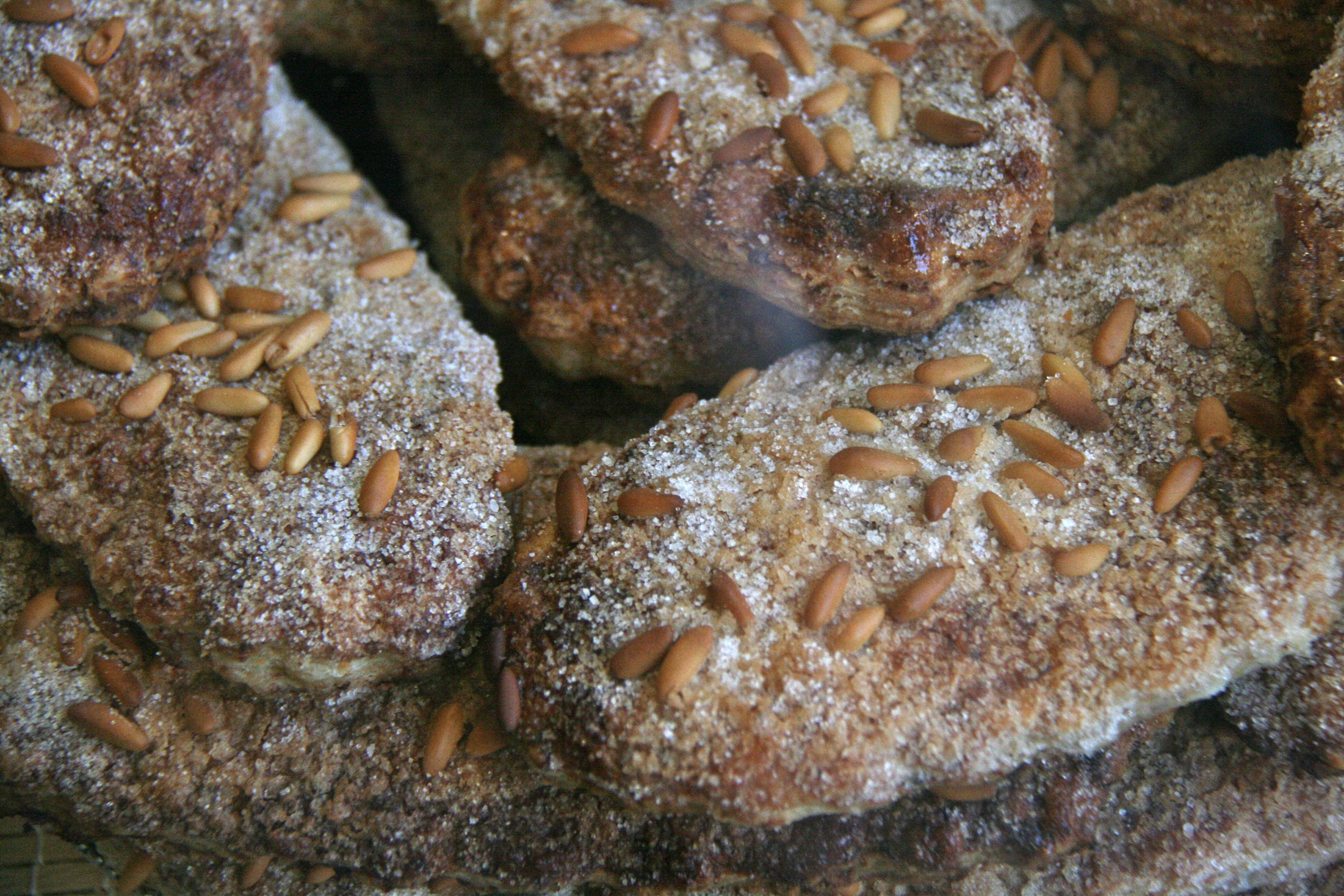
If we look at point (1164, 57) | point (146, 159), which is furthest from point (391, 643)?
point (1164, 57)

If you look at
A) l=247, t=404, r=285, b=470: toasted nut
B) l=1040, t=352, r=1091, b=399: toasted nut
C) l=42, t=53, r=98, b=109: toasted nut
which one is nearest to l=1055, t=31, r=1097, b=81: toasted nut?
l=1040, t=352, r=1091, b=399: toasted nut

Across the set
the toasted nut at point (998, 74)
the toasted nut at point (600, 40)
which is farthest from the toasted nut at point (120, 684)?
the toasted nut at point (998, 74)

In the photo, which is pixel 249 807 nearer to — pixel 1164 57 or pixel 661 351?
pixel 661 351

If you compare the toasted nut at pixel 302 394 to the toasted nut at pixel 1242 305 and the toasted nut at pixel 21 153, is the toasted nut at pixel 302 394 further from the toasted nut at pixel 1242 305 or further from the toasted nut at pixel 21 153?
the toasted nut at pixel 1242 305

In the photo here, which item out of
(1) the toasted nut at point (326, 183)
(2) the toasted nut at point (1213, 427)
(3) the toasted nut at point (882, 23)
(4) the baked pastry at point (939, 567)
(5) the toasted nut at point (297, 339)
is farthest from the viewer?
(1) the toasted nut at point (326, 183)

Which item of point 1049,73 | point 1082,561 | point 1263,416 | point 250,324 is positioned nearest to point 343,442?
point 250,324
